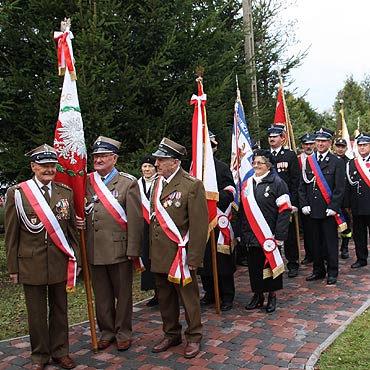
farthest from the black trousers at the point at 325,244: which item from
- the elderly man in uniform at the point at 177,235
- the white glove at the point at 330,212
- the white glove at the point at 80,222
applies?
the white glove at the point at 80,222

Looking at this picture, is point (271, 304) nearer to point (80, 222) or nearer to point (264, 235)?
point (264, 235)

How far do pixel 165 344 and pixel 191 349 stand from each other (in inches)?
11.9

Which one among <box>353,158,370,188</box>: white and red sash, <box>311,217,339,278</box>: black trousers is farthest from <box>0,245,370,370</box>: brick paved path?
<box>353,158,370,188</box>: white and red sash

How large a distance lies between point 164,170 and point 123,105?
310cm

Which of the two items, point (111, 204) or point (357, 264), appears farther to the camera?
point (357, 264)

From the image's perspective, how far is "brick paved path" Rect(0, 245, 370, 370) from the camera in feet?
14.5

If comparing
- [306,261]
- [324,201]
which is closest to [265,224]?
[324,201]

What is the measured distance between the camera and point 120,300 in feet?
15.8

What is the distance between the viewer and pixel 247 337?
495 centimetres


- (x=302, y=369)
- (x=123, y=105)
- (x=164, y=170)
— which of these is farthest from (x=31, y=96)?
(x=302, y=369)

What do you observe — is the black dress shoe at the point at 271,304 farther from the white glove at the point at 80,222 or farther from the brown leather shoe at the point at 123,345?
the white glove at the point at 80,222

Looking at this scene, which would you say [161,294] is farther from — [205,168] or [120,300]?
[205,168]

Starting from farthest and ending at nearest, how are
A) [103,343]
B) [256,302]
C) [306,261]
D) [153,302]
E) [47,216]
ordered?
1. [306,261]
2. [153,302]
3. [256,302]
4. [103,343]
5. [47,216]

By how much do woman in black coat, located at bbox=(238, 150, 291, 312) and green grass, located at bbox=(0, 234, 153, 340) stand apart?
1.81 metres
